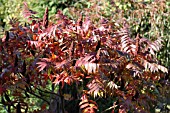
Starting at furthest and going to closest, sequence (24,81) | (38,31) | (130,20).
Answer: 1. (130,20)
2. (38,31)
3. (24,81)

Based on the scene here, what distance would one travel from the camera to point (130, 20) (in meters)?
7.80

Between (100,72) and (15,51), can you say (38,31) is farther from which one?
(100,72)

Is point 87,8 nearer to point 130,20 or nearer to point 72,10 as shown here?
point 72,10

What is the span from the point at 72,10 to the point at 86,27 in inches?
173

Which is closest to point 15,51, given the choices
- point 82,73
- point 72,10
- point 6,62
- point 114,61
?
point 6,62

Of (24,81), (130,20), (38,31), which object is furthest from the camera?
(130,20)

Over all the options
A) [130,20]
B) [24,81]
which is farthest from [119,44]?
[130,20]

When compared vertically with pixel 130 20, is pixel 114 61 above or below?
above

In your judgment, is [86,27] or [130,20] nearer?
[86,27]

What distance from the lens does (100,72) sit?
11.4 feet

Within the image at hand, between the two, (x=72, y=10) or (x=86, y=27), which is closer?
(x=86, y=27)

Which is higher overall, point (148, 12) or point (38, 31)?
point (38, 31)

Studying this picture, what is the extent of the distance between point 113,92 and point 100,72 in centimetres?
29

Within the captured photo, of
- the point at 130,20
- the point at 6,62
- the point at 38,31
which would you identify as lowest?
the point at 130,20
